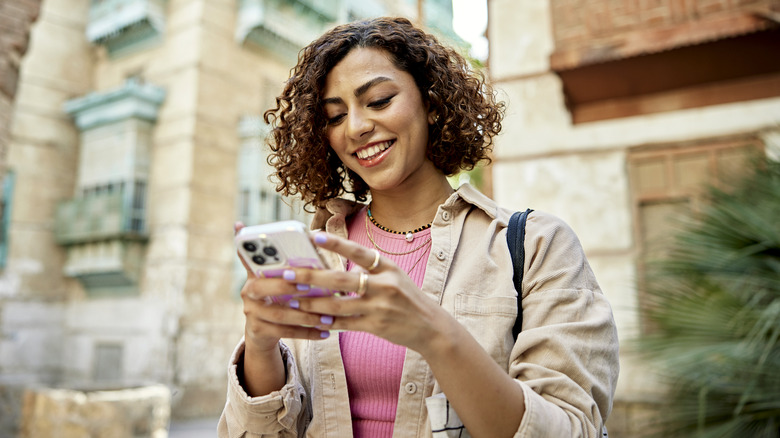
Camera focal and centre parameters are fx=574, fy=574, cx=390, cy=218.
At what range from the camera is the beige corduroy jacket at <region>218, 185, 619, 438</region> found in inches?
50.1

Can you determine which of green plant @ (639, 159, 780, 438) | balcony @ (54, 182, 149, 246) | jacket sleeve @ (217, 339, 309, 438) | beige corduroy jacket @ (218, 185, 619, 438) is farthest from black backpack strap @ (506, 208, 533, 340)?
balcony @ (54, 182, 149, 246)

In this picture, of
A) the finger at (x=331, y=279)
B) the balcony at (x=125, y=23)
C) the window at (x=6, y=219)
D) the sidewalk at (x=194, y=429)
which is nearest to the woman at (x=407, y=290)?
the finger at (x=331, y=279)

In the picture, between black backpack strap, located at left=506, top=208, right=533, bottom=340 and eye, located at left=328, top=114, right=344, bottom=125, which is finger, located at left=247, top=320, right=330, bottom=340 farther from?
eye, located at left=328, top=114, right=344, bottom=125

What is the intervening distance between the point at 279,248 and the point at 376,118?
2.24 ft

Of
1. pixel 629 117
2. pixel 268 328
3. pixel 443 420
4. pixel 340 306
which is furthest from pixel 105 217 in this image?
pixel 340 306

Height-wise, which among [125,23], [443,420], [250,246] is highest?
[125,23]

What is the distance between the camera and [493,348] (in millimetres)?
1373

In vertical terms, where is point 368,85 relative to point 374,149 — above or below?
above

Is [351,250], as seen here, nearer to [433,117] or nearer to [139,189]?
[433,117]

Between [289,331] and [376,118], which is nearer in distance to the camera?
[289,331]

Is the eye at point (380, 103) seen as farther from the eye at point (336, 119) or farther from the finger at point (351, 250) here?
the finger at point (351, 250)

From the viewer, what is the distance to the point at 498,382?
45.6 inches

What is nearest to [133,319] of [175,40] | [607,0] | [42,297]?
[42,297]

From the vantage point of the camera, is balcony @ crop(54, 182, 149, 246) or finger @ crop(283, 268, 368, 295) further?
balcony @ crop(54, 182, 149, 246)
